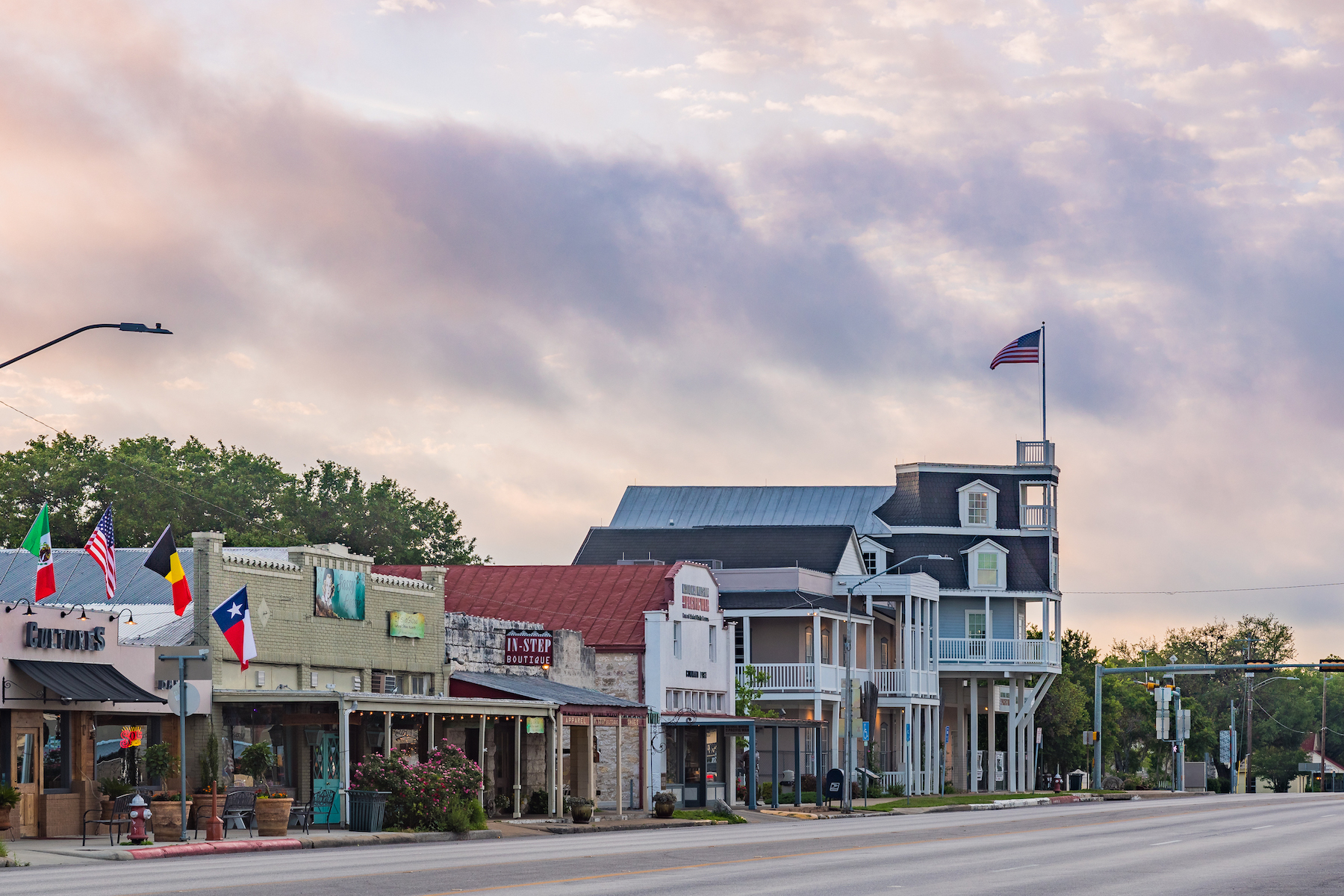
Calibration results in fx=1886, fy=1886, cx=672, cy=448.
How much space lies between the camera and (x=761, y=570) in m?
66.9

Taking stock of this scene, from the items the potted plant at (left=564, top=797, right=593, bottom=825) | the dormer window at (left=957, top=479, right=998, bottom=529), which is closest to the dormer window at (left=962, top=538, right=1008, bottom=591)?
the dormer window at (left=957, top=479, right=998, bottom=529)

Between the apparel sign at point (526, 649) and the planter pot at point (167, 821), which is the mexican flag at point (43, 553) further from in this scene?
the apparel sign at point (526, 649)

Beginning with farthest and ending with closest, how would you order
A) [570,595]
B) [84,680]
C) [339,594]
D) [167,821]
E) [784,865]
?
[570,595]
[339,594]
[84,680]
[167,821]
[784,865]

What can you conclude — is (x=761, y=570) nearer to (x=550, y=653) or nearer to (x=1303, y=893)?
(x=550, y=653)

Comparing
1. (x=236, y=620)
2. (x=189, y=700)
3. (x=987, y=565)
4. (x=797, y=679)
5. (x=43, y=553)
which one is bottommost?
(x=797, y=679)

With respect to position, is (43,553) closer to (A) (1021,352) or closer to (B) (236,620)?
(B) (236,620)

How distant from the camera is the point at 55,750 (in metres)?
35.7

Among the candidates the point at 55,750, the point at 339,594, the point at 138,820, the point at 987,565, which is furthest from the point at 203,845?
the point at 987,565

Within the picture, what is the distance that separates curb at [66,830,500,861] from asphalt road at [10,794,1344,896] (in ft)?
3.92

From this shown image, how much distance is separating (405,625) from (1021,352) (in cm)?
3440

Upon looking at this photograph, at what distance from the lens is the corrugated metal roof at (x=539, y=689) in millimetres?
46094

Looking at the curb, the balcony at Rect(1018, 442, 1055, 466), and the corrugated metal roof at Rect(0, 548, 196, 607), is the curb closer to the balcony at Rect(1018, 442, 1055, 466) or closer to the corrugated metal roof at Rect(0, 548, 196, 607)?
the corrugated metal roof at Rect(0, 548, 196, 607)

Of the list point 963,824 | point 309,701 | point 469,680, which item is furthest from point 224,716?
point 963,824

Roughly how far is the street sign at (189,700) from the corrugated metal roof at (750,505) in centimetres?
4637
